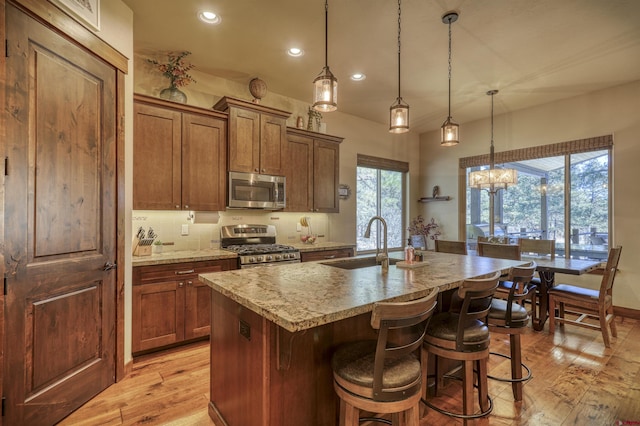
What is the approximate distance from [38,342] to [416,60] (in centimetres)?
406

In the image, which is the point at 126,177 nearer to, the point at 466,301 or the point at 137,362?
the point at 137,362

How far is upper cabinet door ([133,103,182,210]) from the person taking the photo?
2986 millimetres

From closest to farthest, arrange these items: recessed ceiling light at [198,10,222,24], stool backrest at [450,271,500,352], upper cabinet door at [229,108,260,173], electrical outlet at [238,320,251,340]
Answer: electrical outlet at [238,320,251,340], stool backrest at [450,271,500,352], recessed ceiling light at [198,10,222,24], upper cabinet door at [229,108,260,173]

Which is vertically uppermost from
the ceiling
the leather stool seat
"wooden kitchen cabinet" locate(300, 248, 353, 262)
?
the ceiling

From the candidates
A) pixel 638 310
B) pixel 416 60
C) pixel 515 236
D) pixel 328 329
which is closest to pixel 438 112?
pixel 416 60

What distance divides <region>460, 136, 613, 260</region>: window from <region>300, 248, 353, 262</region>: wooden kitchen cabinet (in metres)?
2.95

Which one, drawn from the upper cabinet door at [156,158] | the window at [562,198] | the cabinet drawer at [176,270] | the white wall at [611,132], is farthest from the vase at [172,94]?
the window at [562,198]

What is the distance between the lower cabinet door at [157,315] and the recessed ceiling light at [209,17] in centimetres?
241

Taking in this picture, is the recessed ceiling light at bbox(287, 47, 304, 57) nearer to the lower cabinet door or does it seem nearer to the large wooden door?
the large wooden door

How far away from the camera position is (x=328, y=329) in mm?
1616

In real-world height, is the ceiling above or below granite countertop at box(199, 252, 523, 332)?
above

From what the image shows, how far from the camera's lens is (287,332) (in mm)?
1372

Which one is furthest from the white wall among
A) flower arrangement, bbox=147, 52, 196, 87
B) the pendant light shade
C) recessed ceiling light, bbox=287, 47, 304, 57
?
→ flower arrangement, bbox=147, 52, 196, 87

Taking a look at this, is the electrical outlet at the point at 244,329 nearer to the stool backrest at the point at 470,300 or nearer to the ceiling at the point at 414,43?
the stool backrest at the point at 470,300
